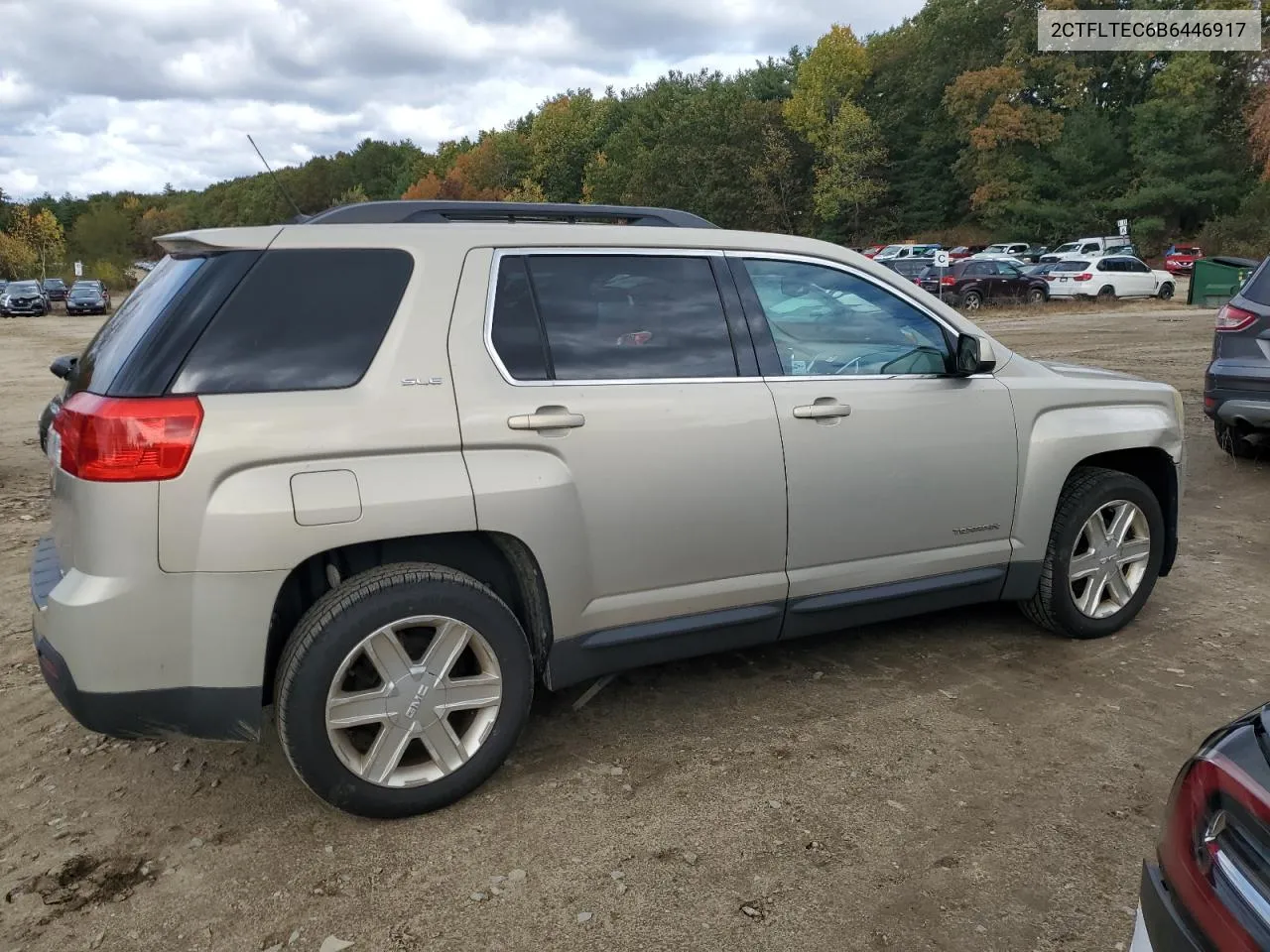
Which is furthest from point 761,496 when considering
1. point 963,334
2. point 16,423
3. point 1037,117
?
point 1037,117

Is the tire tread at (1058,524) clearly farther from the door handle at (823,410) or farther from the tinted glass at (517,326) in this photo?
the tinted glass at (517,326)

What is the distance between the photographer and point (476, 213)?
11.1 ft

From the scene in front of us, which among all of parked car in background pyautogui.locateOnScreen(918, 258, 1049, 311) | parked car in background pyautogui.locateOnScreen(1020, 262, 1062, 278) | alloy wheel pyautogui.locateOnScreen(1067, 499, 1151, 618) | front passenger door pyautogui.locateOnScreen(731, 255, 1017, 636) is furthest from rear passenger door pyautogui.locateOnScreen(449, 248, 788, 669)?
parked car in background pyautogui.locateOnScreen(1020, 262, 1062, 278)

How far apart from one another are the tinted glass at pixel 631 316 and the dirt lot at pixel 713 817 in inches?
51.6

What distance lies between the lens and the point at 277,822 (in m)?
3.04

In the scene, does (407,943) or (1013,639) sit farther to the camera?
(1013,639)

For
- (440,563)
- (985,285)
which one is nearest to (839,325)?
(440,563)

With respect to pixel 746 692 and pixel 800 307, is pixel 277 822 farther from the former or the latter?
pixel 800 307

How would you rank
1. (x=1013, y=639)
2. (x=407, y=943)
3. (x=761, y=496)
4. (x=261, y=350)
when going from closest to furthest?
(x=407, y=943) → (x=261, y=350) → (x=761, y=496) → (x=1013, y=639)

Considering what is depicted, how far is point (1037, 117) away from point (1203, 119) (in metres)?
9.60

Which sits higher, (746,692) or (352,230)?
(352,230)

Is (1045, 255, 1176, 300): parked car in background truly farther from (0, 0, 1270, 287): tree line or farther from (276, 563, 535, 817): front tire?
(276, 563, 535, 817): front tire

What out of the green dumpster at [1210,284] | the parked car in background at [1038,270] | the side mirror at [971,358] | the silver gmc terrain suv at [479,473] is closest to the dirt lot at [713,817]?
the silver gmc terrain suv at [479,473]

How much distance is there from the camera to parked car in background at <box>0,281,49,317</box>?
39.2 meters
